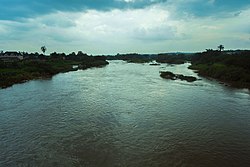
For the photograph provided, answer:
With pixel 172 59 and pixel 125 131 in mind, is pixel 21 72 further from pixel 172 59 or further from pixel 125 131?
pixel 172 59

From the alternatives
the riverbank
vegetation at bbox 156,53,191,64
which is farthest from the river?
vegetation at bbox 156,53,191,64

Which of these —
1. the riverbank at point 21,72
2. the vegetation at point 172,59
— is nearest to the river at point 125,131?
the riverbank at point 21,72

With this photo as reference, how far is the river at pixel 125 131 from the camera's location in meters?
10.8

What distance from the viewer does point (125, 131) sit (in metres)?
14.1

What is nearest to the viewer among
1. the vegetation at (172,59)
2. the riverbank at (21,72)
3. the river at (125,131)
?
the river at (125,131)

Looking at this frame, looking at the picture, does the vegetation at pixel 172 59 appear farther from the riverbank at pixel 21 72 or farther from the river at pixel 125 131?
the river at pixel 125 131

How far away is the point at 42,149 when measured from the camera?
11.7 m

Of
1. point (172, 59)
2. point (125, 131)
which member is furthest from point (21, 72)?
point (172, 59)

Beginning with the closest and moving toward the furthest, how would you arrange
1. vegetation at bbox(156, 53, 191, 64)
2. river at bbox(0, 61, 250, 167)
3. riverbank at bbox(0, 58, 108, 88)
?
river at bbox(0, 61, 250, 167)
riverbank at bbox(0, 58, 108, 88)
vegetation at bbox(156, 53, 191, 64)

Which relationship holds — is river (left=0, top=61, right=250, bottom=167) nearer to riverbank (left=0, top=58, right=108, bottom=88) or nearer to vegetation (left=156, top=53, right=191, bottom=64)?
riverbank (left=0, top=58, right=108, bottom=88)

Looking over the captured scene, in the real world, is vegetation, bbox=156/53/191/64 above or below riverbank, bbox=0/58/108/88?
below

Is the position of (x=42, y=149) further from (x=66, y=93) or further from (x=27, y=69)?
(x=27, y=69)

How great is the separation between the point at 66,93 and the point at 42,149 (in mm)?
14925

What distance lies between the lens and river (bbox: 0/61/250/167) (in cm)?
1081
